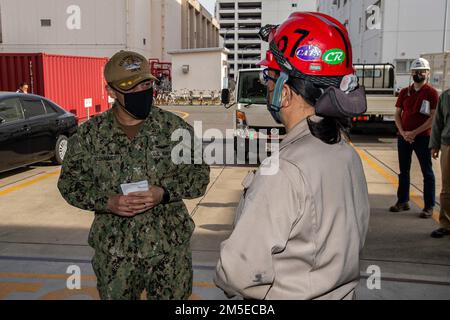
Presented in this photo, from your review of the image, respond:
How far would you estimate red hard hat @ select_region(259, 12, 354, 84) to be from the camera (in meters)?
1.61

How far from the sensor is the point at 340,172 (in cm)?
158

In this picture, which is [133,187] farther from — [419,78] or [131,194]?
[419,78]

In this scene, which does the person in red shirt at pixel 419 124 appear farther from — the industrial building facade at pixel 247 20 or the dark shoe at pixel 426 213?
the industrial building facade at pixel 247 20

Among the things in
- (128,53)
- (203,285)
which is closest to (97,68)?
(203,285)

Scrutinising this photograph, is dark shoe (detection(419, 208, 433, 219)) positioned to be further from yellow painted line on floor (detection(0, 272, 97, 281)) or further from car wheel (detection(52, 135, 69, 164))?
car wheel (detection(52, 135, 69, 164))

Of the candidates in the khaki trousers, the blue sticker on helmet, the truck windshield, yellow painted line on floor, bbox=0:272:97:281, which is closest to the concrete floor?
yellow painted line on floor, bbox=0:272:97:281

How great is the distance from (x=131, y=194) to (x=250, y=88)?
8.79 m

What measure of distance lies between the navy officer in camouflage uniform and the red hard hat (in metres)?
1.13

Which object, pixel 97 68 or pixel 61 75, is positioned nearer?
pixel 61 75

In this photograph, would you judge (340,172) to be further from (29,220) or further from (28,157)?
(28,157)

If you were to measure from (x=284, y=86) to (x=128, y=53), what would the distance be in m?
1.29

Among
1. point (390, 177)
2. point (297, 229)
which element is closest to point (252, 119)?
point (390, 177)

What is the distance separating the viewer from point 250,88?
11.0 m

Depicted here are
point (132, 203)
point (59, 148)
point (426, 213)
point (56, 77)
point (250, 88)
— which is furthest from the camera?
point (56, 77)
